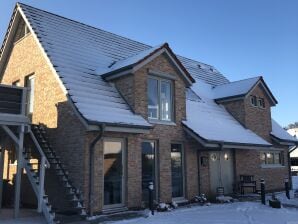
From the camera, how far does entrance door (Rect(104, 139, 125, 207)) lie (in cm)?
1212

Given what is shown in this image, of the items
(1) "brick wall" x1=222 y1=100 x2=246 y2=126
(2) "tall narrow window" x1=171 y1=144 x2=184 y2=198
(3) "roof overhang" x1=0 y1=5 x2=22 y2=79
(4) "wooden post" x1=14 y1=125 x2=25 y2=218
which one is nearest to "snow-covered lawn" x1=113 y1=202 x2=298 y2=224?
(2) "tall narrow window" x1=171 y1=144 x2=184 y2=198

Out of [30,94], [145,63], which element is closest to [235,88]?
[145,63]

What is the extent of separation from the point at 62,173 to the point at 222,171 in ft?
26.8

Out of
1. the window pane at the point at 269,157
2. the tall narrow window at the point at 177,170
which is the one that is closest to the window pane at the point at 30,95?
the tall narrow window at the point at 177,170

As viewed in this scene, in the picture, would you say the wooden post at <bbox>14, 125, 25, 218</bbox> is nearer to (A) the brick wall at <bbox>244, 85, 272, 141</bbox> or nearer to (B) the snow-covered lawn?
(B) the snow-covered lawn

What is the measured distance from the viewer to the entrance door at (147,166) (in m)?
13.4

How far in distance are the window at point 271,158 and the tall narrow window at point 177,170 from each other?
715 cm

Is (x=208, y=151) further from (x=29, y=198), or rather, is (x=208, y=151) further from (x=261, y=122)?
(x=29, y=198)

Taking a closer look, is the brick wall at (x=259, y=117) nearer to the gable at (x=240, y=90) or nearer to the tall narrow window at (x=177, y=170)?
the gable at (x=240, y=90)

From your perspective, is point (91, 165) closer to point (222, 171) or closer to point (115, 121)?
point (115, 121)

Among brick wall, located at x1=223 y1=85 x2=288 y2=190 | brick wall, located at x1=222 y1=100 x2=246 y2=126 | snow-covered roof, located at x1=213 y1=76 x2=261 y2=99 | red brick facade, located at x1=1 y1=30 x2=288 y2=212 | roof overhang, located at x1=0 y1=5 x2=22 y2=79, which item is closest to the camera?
red brick facade, located at x1=1 y1=30 x2=288 y2=212

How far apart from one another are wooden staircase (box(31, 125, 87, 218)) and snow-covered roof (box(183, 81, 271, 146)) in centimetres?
541

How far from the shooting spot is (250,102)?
20.2m

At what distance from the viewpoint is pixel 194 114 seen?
16.8 m
